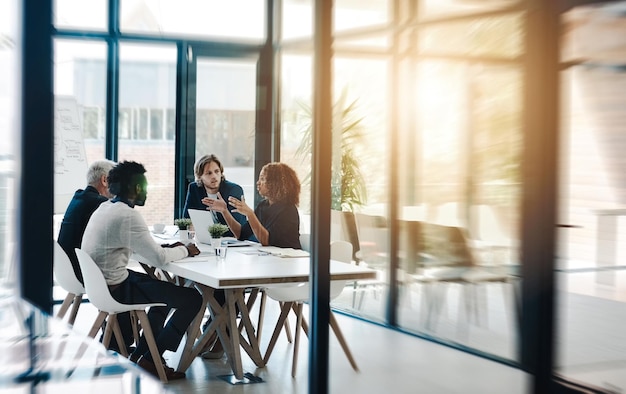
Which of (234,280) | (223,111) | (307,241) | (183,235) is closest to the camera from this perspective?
(307,241)

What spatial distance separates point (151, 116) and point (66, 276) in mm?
1823

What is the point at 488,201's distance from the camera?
3.79 metres

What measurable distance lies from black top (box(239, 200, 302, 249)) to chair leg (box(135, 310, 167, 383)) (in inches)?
45.5

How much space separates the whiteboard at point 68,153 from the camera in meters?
4.97

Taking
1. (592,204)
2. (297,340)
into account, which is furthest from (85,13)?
(592,204)

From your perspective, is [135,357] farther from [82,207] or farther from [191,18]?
[191,18]

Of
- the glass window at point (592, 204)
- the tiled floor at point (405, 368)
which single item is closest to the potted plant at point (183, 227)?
the tiled floor at point (405, 368)

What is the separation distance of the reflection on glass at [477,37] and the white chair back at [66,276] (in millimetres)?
2875

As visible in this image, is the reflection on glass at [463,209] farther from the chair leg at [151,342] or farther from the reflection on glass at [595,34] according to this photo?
the chair leg at [151,342]

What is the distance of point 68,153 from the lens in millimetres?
5215

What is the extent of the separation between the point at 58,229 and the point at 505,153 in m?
2.79

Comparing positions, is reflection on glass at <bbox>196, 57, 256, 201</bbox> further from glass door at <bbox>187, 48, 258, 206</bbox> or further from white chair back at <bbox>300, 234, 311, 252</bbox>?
white chair back at <bbox>300, 234, 311, 252</bbox>

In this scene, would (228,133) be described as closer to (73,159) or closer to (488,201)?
(73,159)

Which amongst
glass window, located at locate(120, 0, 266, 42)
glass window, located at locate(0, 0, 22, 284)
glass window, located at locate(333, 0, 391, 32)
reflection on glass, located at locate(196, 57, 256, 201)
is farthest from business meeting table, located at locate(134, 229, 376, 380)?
glass window, located at locate(120, 0, 266, 42)
